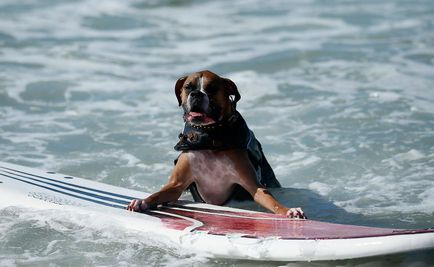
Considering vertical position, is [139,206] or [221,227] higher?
[139,206]

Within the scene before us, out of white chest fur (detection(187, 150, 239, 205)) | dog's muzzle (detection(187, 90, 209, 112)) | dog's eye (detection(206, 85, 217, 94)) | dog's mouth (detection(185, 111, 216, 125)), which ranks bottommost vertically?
white chest fur (detection(187, 150, 239, 205))

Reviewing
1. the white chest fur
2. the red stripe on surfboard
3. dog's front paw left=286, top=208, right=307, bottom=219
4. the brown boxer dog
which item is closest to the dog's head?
the brown boxer dog

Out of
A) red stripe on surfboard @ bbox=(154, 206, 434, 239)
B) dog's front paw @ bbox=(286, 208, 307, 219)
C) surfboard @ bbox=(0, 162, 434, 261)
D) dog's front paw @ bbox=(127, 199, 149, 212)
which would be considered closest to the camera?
surfboard @ bbox=(0, 162, 434, 261)

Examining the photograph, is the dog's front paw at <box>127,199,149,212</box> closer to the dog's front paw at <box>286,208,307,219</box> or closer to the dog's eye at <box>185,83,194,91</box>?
the dog's eye at <box>185,83,194,91</box>

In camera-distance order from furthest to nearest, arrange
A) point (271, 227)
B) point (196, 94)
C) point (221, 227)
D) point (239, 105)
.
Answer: point (239, 105) → point (196, 94) → point (221, 227) → point (271, 227)

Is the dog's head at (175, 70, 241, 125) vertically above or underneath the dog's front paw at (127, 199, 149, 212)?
above

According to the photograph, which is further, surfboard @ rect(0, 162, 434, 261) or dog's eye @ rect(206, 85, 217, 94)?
dog's eye @ rect(206, 85, 217, 94)

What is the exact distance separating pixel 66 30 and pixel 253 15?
11.6ft

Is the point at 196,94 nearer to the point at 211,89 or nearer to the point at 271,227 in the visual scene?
the point at 211,89

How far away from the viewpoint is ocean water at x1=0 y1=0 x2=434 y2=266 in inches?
208

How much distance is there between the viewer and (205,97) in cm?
509

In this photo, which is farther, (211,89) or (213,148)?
(213,148)

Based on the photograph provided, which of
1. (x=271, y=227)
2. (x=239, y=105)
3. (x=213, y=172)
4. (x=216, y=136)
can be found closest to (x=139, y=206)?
(x=213, y=172)

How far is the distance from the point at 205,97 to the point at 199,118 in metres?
0.15
